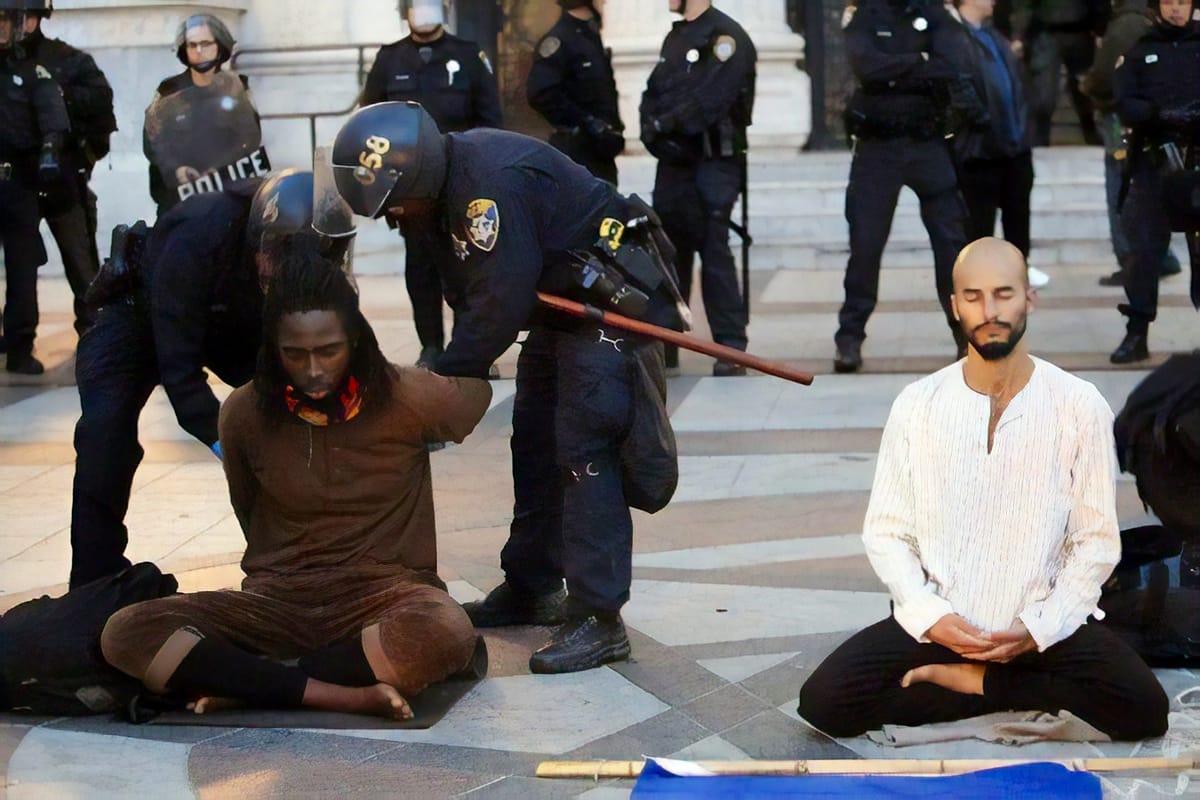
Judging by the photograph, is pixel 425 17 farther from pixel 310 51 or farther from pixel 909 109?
pixel 310 51

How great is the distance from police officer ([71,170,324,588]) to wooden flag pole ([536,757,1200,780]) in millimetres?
1541

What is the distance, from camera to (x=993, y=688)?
179 inches

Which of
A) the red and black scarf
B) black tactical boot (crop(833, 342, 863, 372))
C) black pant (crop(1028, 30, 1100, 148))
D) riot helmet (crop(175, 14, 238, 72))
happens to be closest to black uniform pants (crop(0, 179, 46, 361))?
riot helmet (crop(175, 14, 238, 72))

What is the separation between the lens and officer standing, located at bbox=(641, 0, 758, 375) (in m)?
9.41

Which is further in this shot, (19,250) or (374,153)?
(19,250)

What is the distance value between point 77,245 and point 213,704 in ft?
19.6

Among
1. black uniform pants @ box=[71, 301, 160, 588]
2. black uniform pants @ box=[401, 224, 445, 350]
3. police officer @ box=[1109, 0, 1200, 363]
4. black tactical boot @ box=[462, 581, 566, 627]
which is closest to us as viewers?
black uniform pants @ box=[71, 301, 160, 588]

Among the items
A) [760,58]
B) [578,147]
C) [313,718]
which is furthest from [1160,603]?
[760,58]

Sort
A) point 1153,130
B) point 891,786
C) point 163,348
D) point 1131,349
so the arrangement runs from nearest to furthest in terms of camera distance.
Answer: point 891,786, point 163,348, point 1153,130, point 1131,349

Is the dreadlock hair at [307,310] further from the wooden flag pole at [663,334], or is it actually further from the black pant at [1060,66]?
the black pant at [1060,66]

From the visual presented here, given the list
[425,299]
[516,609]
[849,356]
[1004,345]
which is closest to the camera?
[1004,345]

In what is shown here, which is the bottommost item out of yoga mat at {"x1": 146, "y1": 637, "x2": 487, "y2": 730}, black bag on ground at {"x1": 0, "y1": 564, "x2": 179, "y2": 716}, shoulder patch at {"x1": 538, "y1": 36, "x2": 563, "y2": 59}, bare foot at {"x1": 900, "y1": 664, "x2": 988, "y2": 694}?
yoga mat at {"x1": 146, "y1": 637, "x2": 487, "y2": 730}

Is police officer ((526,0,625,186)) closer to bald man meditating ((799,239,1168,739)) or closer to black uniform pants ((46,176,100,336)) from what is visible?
black uniform pants ((46,176,100,336))

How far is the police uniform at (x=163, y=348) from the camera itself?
513 cm
